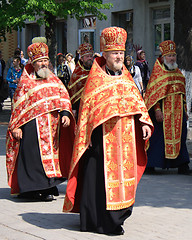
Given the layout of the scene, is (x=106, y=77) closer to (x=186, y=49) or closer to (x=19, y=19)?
(x=186, y=49)

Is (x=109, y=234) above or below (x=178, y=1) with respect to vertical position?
below

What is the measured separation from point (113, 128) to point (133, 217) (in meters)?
1.26

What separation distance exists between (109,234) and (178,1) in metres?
8.78

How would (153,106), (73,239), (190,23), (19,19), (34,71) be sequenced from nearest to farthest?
(73,239)
(34,71)
(153,106)
(190,23)
(19,19)

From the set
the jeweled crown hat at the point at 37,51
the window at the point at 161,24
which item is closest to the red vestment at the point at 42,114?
the jeweled crown hat at the point at 37,51

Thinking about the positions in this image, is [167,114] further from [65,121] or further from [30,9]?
[30,9]

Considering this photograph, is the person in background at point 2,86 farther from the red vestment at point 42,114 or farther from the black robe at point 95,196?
the black robe at point 95,196

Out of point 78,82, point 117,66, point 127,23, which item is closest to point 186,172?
point 78,82

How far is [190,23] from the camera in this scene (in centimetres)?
1418

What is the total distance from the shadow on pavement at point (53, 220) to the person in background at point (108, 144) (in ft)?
1.18

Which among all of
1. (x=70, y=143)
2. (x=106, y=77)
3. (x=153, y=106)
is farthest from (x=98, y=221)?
(x=153, y=106)

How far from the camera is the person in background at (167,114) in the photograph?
1049 centimetres

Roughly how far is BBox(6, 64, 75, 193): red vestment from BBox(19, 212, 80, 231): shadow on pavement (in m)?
1.05

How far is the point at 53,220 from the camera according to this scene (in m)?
7.27
